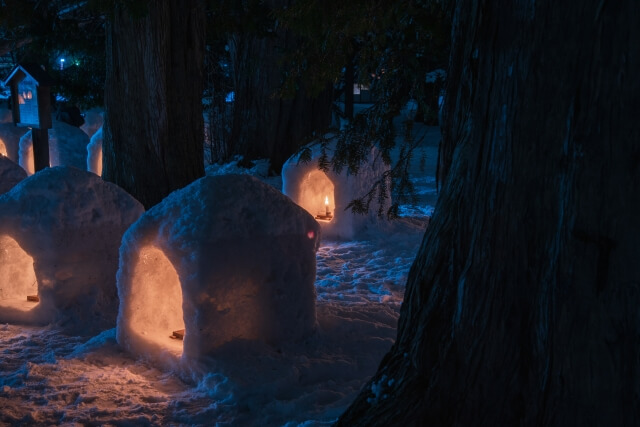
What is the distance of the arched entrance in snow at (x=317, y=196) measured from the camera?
10164mm

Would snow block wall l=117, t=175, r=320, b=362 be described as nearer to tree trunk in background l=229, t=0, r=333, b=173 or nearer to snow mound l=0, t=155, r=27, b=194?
snow mound l=0, t=155, r=27, b=194

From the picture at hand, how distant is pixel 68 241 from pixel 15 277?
126 centimetres

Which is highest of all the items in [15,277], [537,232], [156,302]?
[537,232]

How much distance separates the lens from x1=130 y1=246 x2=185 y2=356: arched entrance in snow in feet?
16.9

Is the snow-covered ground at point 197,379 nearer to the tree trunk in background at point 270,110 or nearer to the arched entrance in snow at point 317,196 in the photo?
the arched entrance in snow at point 317,196

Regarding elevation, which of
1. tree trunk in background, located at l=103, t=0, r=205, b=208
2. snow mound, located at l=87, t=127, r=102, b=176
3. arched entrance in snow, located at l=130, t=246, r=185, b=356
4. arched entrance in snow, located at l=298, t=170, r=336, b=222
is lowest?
arched entrance in snow, located at l=130, t=246, r=185, b=356

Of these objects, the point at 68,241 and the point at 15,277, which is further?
the point at 15,277

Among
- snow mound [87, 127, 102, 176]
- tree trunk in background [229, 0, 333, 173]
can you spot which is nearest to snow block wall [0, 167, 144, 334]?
tree trunk in background [229, 0, 333, 173]

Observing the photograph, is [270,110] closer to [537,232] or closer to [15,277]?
[15,277]

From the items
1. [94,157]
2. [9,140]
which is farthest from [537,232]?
[9,140]

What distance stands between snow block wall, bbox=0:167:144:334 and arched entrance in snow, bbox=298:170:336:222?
413 centimetres

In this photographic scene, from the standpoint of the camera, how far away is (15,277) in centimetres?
671

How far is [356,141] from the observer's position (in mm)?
4480

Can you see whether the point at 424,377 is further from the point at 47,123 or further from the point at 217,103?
the point at 217,103
